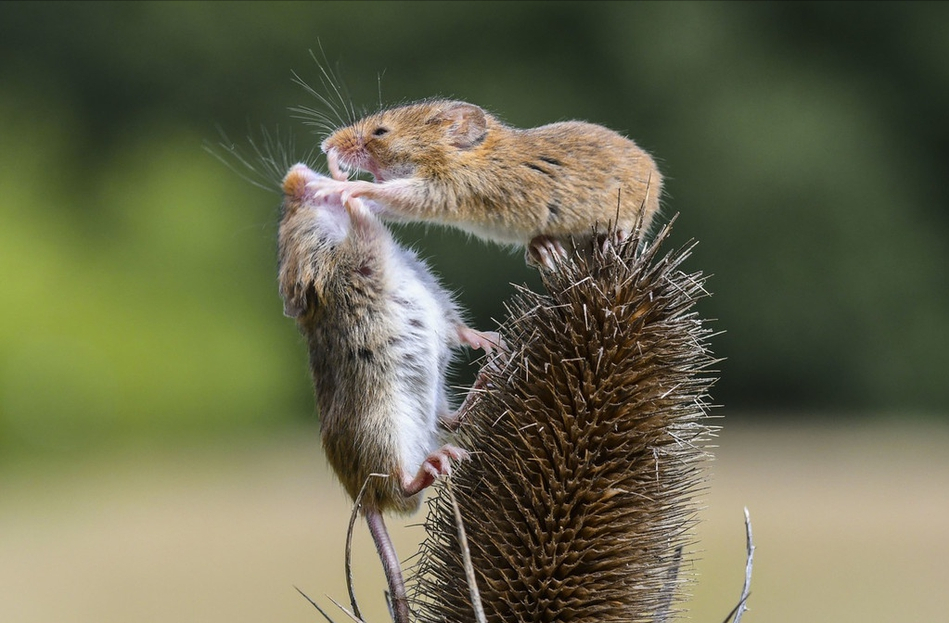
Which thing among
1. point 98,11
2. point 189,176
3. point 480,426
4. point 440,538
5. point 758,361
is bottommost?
point 440,538

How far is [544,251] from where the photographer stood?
371 centimetres

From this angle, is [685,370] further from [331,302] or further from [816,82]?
[816,82]

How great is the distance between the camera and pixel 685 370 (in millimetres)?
3377

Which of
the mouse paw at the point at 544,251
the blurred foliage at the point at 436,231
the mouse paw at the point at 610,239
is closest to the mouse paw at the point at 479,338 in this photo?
the mouse paw at the point at 544,251

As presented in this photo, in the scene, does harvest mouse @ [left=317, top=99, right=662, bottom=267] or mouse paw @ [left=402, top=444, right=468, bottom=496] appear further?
harvest mouse @ [left=317, top=99, right=662, bottom=267]

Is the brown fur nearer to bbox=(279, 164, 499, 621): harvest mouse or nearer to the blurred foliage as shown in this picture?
bbox=(279, 164, 499, 621): harvest mouse

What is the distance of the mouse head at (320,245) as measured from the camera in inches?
148

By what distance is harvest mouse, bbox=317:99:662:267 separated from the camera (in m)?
3.67

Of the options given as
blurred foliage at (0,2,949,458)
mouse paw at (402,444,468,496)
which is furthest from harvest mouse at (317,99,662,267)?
blurred foliage at (0,2,949,458)

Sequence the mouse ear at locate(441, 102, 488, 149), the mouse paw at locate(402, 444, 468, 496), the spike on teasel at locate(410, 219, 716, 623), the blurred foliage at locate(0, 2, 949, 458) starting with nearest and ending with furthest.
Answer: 1. the spike on teasel at locate(410, 219, 716, 623)
2. the mouse paw at locate(402, 444, 468, 496)
3. the mouse ear at locate(441, 102, 488, 149)
4. the blurred foliage at locate(0, 2, 949, 458)

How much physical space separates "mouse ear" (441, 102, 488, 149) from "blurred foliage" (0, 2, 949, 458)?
54.5 ft

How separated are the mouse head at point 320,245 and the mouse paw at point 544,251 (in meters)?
0.48

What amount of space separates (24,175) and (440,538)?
69.5 ft

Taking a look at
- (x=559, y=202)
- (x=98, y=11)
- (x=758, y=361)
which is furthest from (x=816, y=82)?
(x=559, y=202)
